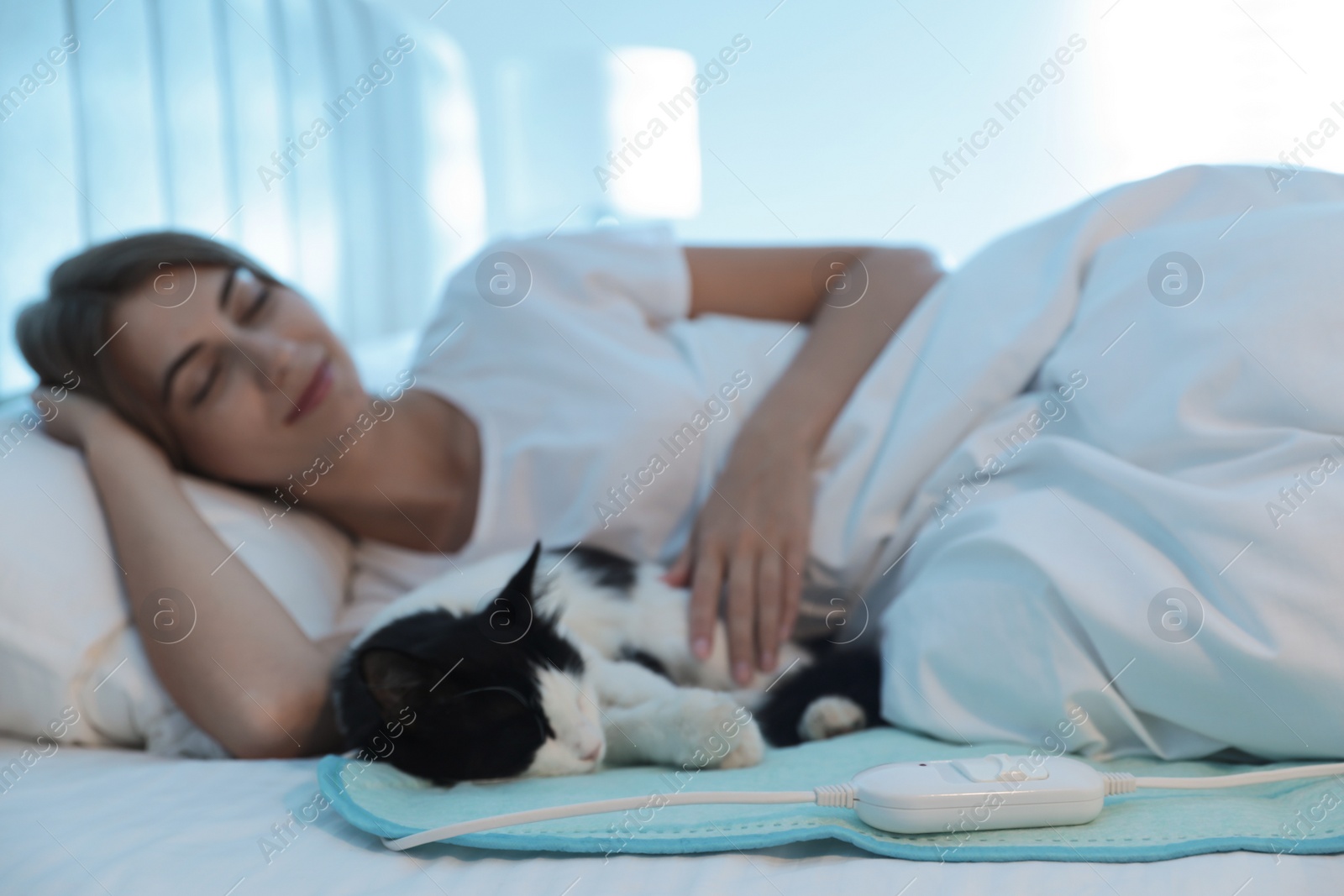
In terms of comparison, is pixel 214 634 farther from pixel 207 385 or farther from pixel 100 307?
pixel 100 307

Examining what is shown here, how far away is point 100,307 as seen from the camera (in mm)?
1044

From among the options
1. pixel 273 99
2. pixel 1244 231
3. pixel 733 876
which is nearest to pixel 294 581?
pixel 733 876

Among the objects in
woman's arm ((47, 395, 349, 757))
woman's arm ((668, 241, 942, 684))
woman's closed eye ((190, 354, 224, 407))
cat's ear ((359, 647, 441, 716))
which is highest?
woman's arm ((668, 241, 942, 684))

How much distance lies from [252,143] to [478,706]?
5.24 ft

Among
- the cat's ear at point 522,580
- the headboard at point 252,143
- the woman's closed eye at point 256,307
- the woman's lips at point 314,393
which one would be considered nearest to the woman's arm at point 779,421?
the cat's ear at point 522,580

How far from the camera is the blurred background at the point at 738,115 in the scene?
61.8 inches

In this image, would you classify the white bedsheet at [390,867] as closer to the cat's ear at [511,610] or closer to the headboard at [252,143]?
the cat's ear at [511,610]

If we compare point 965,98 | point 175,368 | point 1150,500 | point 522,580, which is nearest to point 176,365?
point 175,368

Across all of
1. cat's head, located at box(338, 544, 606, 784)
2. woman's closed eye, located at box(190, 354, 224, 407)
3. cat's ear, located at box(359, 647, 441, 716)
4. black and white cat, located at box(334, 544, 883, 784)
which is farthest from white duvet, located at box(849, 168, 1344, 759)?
woman's closed eye, located at box(190, 354, 224, 407)

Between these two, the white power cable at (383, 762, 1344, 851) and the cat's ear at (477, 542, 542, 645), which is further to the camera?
the cat's ear at (477, 542, 542, 645)

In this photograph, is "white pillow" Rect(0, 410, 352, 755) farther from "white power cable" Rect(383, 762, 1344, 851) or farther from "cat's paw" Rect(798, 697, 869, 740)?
"cat's paw" Rect(798, 697, 869, 740)

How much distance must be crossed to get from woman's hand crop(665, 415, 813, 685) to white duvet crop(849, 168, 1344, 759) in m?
0.13

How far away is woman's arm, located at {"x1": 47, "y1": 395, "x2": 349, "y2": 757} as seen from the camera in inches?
32.2

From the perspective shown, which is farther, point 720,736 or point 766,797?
point 720,736
